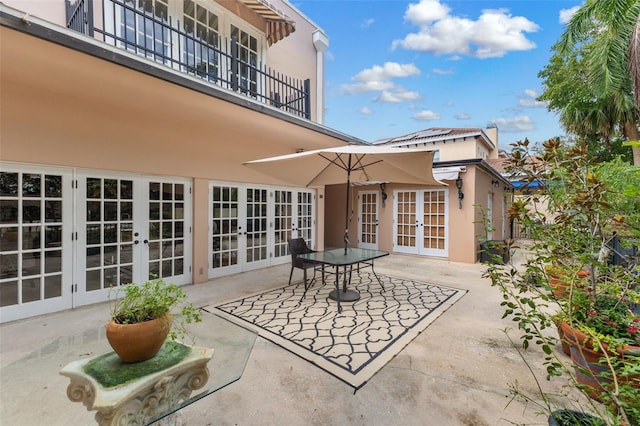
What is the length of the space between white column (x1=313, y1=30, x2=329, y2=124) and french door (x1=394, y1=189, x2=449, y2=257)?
369 centimetres

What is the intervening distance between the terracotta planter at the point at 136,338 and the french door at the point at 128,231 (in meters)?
3.64

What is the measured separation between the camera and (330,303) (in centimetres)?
459

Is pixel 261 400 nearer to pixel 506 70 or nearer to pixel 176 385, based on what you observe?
pixel 176 385

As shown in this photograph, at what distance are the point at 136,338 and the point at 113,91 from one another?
11.8 ft

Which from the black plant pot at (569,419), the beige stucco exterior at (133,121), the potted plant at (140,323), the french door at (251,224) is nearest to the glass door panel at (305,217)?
the french door at (251,224)

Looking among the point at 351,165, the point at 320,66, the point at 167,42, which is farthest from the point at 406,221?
the point at 167,42

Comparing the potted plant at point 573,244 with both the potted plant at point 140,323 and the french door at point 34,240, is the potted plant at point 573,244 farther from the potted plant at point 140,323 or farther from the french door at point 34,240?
the french door at point 34,240

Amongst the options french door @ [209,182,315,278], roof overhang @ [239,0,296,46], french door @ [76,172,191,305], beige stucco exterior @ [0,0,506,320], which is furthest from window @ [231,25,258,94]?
french door @ [76,172,191,305]

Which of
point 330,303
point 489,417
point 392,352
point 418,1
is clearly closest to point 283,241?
point 330,303

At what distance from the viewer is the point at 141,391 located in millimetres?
1524

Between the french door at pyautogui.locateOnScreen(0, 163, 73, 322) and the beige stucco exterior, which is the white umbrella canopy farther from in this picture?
the french door at pyautogui.locateOnScreen(0, 163, 73, 322)

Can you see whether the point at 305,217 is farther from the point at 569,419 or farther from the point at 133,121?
the point at 569,419

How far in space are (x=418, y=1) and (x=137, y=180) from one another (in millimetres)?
9157

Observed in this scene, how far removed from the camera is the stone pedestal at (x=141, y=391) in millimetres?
1430
